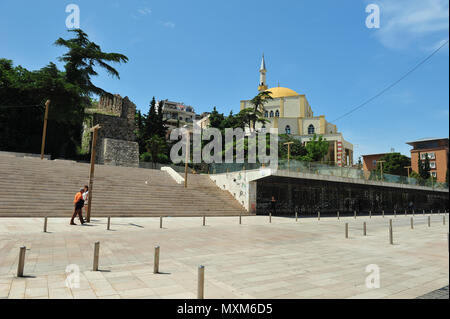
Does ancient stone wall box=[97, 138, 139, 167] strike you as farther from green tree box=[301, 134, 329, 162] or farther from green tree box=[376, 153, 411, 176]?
green tree box=[376, 153, 411, 176]

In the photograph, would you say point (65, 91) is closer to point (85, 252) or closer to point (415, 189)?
point (85, 252)

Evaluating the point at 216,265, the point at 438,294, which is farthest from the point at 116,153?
the point at 438,294

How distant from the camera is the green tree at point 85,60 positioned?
129ft

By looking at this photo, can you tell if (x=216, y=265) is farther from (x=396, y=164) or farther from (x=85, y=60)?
(x=396, y=164)

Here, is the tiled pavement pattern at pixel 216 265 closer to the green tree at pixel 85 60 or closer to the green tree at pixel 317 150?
the green tree at pixel 85 60

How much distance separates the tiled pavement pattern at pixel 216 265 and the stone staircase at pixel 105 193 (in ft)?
14.2

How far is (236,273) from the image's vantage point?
263 inches

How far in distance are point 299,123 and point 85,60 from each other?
58706 millimetres

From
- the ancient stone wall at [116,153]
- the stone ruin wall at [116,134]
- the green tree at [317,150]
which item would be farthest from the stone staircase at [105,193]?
the green tree at [317,150]

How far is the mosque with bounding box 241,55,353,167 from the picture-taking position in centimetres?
7694

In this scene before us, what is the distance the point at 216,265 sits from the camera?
7.48 metres

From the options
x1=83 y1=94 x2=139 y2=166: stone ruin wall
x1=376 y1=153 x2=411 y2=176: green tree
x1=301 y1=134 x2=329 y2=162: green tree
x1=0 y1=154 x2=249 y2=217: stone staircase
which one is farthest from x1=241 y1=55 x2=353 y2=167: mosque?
x1=0 y1=154 x2=249 y2=217: stone staircase
